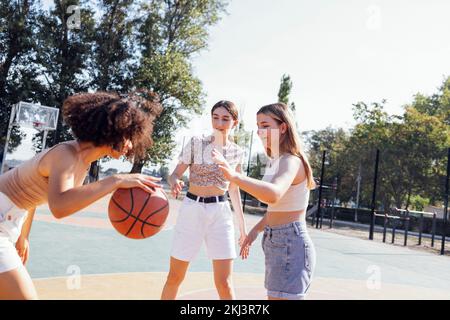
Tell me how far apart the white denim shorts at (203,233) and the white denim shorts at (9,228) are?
4.72ft

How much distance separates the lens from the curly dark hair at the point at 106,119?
8.17 ft

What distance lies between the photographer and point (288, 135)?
290 cm

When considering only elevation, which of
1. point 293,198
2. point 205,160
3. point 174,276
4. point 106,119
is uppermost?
point 106,119

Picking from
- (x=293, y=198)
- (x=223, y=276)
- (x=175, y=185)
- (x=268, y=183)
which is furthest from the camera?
(x=175, y=185)

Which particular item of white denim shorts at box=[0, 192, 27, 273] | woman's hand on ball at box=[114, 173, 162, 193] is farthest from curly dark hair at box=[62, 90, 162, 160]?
white denim shorts at box=[0, 192, 27, 273]

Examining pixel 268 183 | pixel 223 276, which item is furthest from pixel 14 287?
pixel 223 276

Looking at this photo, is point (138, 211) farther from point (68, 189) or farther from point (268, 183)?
point (268, 183)

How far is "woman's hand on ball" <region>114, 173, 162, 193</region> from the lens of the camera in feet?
8.20

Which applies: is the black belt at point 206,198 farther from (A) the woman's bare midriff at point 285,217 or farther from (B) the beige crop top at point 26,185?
(B) the beige crop top at point 26,185

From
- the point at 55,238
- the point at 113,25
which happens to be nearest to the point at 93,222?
the point at 55,238

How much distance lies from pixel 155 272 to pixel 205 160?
3.05m

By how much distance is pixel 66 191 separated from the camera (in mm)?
2268

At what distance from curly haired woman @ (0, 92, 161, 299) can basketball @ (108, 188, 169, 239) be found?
308 millimetres
